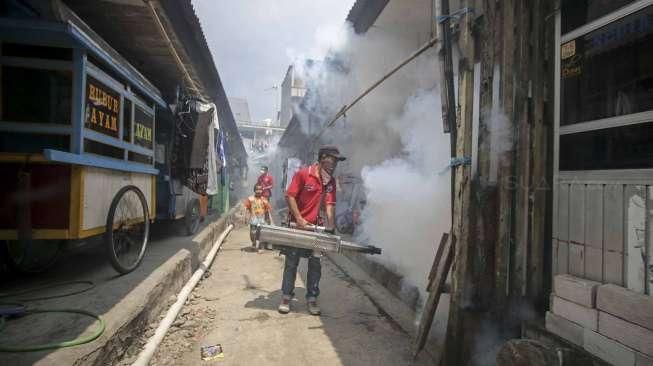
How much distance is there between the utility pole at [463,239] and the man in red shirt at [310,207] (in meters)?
1.81

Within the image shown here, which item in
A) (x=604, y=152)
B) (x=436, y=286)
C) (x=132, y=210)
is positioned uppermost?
(x=604, y=152)

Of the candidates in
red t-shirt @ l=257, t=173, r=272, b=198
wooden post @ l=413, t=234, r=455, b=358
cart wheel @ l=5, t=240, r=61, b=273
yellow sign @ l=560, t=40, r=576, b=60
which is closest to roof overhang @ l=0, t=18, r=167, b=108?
cart wheel @ l=5, t=240, r=61, b=273

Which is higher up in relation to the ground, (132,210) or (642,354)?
(132,210)

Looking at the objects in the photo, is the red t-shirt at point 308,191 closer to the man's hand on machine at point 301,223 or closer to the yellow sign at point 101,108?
the man's hand on machine at point 301,223

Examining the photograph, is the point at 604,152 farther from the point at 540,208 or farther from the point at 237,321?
the point at 237,321

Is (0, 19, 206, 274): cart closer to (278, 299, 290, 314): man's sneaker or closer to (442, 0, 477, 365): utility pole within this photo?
(278, 299, 290, 314): man's sneaker

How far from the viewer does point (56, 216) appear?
10.9 ft

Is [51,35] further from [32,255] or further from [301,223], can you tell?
[301,223]

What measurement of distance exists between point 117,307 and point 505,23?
13.5ft

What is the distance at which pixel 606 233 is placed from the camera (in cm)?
246

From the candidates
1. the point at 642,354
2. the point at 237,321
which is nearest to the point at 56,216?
the point at 237,321

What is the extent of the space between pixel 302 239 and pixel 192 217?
457 cm

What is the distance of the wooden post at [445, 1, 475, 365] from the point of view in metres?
2.95

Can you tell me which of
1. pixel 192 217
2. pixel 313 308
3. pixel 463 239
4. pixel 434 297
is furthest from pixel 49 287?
pixel 192 217
